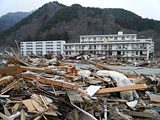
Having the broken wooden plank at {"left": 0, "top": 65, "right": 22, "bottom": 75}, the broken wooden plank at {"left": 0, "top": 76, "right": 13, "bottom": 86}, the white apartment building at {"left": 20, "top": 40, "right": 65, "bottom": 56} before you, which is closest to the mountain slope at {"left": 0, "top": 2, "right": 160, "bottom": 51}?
the white apartment building at {"left": 20, "top": 40, "right": 65, "bottom": 56}

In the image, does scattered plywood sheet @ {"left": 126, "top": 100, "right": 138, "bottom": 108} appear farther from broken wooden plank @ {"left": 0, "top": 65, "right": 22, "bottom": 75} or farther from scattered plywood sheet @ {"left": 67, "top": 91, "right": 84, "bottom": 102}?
broken wooden plank @ {"left": 0, "top": 65, "right": 22, "bottom": 75}

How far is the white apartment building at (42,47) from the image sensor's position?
52.7 m

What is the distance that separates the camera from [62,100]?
3.65 metres

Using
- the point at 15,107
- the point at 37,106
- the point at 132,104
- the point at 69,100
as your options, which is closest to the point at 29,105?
the point at 37,106

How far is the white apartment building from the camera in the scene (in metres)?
52.7

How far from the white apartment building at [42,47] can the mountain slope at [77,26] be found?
1994 centimetres

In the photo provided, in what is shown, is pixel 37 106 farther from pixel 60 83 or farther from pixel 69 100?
pixel 60 83

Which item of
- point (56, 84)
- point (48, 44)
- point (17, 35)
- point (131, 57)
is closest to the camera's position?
point (56, 84)

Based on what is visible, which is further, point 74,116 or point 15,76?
point 15,76

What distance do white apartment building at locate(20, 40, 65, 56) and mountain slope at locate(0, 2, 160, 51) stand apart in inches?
785

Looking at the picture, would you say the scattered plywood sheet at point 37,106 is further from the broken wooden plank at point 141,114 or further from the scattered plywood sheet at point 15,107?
the broken wooden plank at point 141,114

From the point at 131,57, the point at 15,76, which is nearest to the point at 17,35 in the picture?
the point at 131,57

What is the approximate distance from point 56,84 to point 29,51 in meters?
56.5

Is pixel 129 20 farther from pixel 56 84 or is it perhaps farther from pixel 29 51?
pixel 56 84
